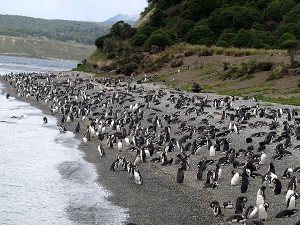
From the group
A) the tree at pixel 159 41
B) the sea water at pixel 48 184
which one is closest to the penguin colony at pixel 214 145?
the sea water at pixel 48 184

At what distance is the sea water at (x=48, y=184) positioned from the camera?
585 inches

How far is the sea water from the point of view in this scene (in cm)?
1485

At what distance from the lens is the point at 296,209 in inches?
526

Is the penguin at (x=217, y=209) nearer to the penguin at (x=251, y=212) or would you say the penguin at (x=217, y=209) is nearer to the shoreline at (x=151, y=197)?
the shoreline at (x=151, y=197)

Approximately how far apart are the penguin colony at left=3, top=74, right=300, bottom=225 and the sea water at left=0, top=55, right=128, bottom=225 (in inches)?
52.7

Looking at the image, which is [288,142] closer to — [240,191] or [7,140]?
[240,191]

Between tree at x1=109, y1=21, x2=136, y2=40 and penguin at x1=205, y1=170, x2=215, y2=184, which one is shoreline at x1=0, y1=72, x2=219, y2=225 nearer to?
penguin at x1=205, y1=170, x2=215, y2=184

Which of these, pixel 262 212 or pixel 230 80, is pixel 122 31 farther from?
pixel 262 212

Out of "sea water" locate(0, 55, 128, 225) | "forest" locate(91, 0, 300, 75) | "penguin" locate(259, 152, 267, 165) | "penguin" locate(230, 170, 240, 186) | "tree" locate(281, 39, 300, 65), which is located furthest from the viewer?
"forest" locate(91, 0, 300, 75)

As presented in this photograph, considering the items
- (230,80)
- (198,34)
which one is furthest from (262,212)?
(198,34)

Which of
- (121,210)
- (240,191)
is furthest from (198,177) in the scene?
A: (121,210)

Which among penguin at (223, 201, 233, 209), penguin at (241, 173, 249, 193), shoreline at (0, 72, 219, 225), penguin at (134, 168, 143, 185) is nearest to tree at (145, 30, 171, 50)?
shoreline at (0, 72, 219, 225)

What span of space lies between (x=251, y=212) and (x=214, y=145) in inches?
324

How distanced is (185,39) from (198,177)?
5369 centimetres
